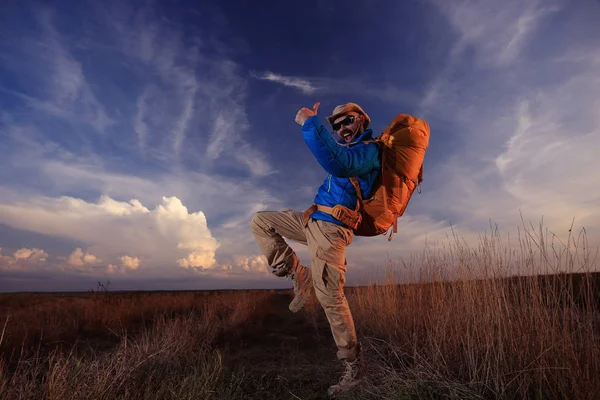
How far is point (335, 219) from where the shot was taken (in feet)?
10.6

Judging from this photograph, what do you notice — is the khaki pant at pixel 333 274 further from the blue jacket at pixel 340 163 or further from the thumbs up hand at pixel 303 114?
the thumbs up hand at pixel 303 114

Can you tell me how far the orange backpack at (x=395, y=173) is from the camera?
10.4 ft

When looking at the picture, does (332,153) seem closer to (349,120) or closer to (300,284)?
(349,120)

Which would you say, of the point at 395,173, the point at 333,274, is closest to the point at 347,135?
the point at 395,173

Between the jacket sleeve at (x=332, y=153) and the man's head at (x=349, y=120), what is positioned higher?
the man's head at (x=349, y=120)

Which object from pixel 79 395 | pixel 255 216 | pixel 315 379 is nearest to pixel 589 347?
pixel 315 379

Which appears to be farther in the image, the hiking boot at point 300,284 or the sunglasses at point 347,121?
the hiking boot at point 300,284

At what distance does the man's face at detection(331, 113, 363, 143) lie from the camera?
3.42 metres

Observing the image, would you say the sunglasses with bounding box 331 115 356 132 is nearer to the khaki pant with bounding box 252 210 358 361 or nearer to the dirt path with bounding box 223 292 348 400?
the khaki pant with bounding box 252 210 358 361

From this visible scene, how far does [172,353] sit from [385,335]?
9.83ft

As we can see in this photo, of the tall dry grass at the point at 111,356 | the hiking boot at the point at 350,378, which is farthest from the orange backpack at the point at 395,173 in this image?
the tall dry grass at the point at 111,356

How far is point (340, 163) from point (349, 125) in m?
0.68

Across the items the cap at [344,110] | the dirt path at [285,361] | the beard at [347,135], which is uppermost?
the cap at [344,110]

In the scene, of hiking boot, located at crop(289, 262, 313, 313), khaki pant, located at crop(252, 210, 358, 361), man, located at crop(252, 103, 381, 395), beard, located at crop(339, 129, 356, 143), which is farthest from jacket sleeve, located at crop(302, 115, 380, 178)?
hiking boot, located at crop(289, 262, 313, 313)
